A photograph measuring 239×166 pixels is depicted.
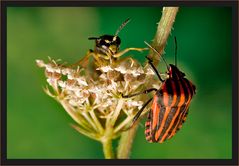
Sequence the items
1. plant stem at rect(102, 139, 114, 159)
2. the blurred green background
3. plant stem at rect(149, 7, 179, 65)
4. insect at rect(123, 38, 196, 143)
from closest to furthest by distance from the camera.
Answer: plant stem at rect(149, 7, 179, 65), insect at rect(123, 38, 196, 143), plant stem at rect(102, 139, 114, 159), the blurred green background

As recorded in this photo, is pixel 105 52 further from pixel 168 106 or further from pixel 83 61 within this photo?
pixel 168 106

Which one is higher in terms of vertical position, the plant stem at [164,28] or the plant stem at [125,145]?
the plant stem at [164,28]

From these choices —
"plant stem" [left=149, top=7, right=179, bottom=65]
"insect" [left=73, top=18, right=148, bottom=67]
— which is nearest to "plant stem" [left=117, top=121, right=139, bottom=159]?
"insect" [left=73, top=18, right=148, bottom=67]

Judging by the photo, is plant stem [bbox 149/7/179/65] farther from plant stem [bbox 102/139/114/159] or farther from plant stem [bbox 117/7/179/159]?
plant stem [bbox 102/139/114/159]

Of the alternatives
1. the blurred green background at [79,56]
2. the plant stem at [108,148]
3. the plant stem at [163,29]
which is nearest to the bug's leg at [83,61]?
the plant stem at [163,29]
